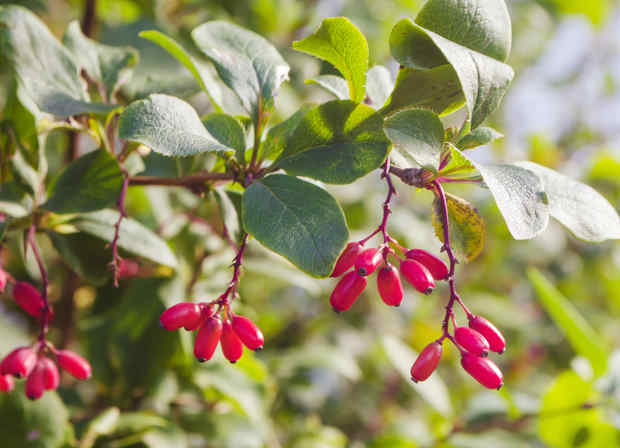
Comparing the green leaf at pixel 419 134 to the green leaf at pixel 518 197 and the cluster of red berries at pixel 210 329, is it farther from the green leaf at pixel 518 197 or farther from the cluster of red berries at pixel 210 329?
the cluster of red berries at pixel 210 329

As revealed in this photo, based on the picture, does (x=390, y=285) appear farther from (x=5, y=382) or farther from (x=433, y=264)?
(x=5, y=382)

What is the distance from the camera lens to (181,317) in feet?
2.16

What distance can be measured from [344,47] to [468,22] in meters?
0.14

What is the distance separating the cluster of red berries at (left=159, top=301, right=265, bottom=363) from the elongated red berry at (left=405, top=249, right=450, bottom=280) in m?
0.22

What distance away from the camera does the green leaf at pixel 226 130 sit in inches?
25.3

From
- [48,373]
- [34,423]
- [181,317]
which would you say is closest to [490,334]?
[181,317]

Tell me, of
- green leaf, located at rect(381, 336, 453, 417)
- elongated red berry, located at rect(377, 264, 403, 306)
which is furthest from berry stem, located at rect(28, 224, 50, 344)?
green leaf, located at rect(381, 336, 453, 417)

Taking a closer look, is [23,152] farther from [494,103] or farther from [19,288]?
[494,103]

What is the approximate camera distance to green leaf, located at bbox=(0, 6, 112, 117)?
2.30 feet

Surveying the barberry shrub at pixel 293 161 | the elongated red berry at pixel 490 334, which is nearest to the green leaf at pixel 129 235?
the barberry shrub at pixel 293 161

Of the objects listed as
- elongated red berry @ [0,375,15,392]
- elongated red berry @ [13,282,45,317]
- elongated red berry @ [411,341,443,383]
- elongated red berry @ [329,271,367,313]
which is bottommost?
elongated red berry @ [0,375,15,392]

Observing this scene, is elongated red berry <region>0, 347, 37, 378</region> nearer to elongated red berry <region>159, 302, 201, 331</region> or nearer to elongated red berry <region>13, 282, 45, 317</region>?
elongated red berry <region>13, 282, 45, 317</region>

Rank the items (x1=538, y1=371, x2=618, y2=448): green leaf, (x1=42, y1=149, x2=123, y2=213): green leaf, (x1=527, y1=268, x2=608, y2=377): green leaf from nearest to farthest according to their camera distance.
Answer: (x1=42, y1=149, x2=123, y2=213): green leaf
(x1=527, y1=268, x2=608, y2=377): green leaf
(x1=538, y1=371, x2=618, y2=448): green leaf

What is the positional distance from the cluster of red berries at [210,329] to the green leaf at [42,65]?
0.94 feet
